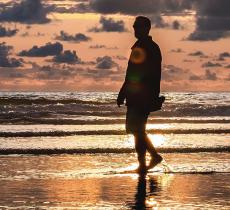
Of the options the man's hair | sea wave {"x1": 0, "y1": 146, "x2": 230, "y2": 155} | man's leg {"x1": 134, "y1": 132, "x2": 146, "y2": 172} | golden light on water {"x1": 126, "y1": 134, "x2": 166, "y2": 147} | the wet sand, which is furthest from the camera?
golden light on water {"x1": 126, "y1": 134, "x2": 166, "y2": 147}

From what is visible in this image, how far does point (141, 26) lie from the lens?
36.1ft

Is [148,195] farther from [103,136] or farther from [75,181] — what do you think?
[103,136]

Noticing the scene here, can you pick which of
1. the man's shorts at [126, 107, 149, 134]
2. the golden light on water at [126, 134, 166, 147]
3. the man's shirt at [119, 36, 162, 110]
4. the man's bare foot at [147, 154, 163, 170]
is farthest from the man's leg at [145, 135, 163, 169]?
the golden light on water at [126, 134, 166, 147]

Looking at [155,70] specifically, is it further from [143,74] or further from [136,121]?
[136,121]

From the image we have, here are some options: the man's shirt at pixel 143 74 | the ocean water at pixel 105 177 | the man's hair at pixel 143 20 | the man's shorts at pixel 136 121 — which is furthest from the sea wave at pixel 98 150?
the man's hair at pixel 143 20

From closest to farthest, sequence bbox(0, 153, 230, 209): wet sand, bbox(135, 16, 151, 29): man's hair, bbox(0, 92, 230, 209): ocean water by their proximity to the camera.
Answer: bbox(0, 153, 230, 209): wet sand, bbox(0, 92, 230, 209): ocean water, bbox(135, 16, 151, 29): man's hair

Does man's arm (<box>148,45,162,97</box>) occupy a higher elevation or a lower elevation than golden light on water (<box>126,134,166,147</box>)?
higher

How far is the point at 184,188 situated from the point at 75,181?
5.50 feet

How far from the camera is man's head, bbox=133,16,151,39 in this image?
11.0 metres

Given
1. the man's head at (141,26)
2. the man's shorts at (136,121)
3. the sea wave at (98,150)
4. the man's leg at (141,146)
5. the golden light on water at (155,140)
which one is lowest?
the golden light on water at (155,140)

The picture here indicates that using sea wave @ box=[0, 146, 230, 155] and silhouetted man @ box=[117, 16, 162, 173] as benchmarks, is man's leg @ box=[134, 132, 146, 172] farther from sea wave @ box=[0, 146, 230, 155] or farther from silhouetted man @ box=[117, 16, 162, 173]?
sea wave @ box=[0, 146, 230, 155]

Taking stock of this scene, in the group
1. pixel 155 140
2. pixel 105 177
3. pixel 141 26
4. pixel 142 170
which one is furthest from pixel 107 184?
pixel 155 140

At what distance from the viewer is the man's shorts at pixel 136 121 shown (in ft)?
36.2

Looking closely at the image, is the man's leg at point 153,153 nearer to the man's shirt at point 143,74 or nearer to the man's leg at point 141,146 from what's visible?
the man's leg at point 141,146
